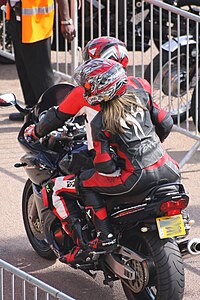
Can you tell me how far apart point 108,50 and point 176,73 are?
3.04m

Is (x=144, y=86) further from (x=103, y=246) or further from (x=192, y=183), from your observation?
(x=192, y=183)

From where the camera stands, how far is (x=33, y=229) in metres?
6.61

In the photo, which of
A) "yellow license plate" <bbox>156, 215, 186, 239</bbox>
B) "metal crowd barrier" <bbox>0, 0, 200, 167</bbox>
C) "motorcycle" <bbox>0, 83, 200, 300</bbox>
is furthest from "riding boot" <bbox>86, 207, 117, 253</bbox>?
"metal crowd barrier" <bbox>0, 0, 200, 167</bbox>

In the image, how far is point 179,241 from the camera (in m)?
5.58

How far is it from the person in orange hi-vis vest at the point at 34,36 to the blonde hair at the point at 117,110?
3.23m

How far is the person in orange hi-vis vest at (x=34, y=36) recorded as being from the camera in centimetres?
862

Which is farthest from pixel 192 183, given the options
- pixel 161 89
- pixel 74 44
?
pixel 74 44

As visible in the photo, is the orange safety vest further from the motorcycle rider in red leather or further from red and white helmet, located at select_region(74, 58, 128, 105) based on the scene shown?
red and white helmet, located at select_region(74, 58, 128, 105)

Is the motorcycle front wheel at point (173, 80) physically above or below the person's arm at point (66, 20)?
below

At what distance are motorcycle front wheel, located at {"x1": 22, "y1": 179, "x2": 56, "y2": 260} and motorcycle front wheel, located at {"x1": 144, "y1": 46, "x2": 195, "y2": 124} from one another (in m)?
2.16

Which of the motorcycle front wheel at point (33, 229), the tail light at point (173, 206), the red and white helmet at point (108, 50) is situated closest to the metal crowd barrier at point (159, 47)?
the motorcycle front wheel at point (33, 229)

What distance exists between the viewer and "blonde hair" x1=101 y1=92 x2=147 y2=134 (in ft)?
17.6

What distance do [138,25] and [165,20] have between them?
48 cm

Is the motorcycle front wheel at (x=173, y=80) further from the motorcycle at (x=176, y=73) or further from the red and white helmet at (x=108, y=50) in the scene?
the red and white helmet at (x=108, y=50)
